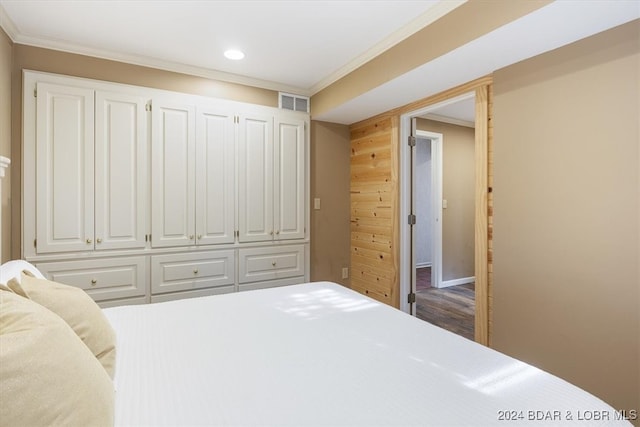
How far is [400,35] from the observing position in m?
2.32

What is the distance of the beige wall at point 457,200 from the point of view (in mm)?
4586

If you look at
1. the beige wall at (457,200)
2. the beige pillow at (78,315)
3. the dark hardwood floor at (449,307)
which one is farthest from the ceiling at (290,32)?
the dark hardwood floor at (449,307)

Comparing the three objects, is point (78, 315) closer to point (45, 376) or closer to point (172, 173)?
point (45, 376)

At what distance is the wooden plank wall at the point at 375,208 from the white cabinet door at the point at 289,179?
672mm

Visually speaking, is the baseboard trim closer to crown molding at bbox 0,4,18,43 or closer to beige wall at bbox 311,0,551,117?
beige wall at bbox 311,0,551,117

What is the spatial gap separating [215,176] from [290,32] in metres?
1.43

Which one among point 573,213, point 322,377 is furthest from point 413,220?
point 322,377

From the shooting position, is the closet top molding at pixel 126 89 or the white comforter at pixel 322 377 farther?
the closet top molding at pixel 126 89

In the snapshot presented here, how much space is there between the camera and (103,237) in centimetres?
263

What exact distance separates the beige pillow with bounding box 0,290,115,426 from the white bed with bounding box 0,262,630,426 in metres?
0.17

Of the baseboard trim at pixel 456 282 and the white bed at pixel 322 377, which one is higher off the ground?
the white bed at pixel 322 377

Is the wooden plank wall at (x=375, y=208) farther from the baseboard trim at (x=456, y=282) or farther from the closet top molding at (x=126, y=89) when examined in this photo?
the baseboard trim at (x=456, y=282)

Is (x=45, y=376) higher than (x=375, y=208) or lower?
lower

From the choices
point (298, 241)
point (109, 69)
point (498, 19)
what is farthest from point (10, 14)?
point (498, 19)
